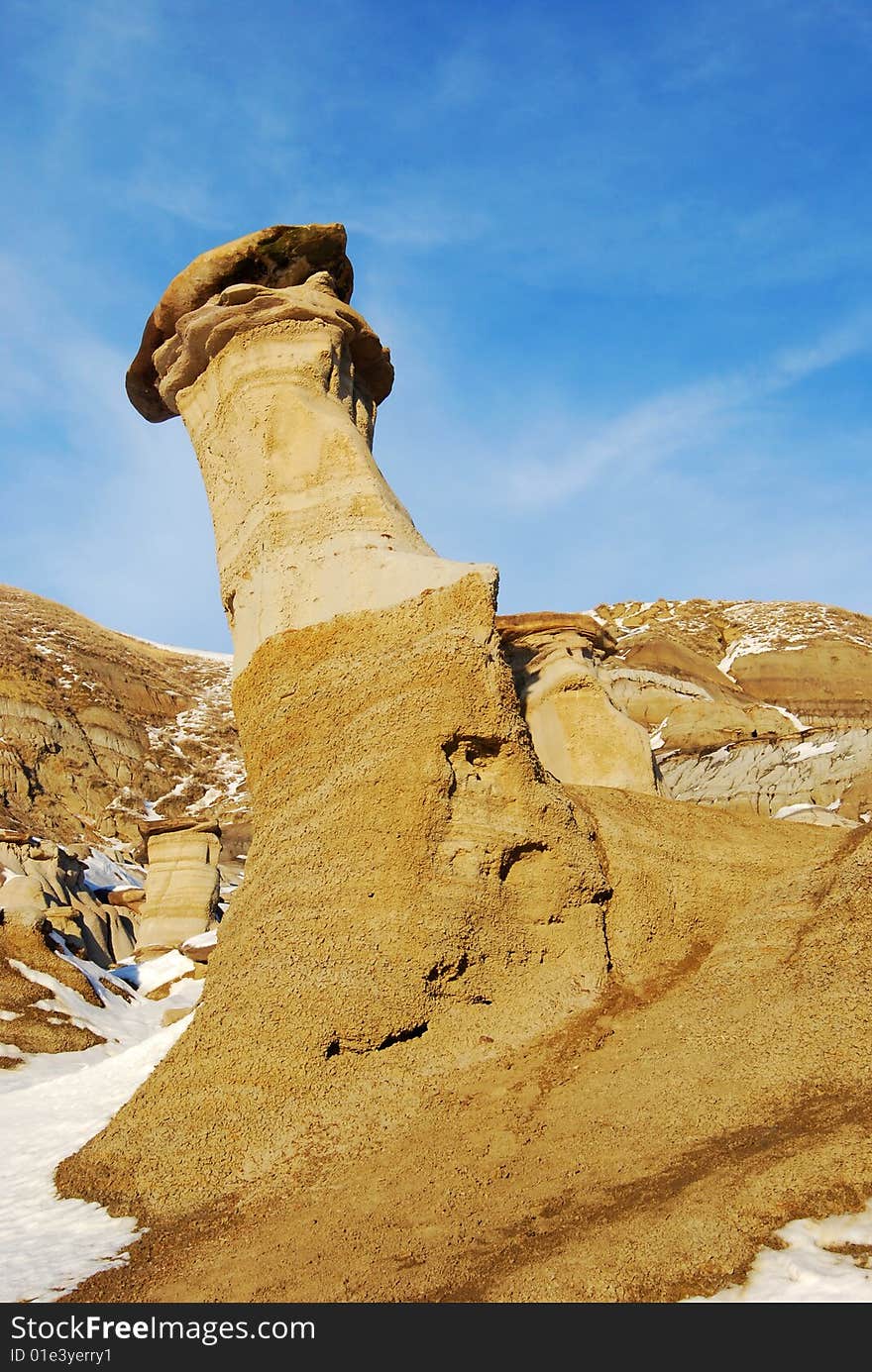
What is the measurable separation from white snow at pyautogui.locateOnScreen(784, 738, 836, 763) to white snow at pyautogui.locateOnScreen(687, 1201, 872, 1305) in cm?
2915

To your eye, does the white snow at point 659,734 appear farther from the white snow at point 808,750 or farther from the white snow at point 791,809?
the white snow at point 791,809

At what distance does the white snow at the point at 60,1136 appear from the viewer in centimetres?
429

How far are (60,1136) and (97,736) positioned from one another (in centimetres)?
4960

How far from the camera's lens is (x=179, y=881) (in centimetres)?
2122

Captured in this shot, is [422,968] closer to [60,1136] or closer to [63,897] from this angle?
[60,1136]

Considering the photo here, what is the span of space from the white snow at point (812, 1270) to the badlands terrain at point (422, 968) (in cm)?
2

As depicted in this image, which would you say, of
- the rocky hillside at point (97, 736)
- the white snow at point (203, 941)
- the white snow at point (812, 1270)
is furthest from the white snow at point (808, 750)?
the white snow at point (812, 1270)

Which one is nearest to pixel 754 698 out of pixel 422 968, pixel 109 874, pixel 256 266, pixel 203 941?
pixel 109 874

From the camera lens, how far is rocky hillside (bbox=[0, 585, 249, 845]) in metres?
48.2

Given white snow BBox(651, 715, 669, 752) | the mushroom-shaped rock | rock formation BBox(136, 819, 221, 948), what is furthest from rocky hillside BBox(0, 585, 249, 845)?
the mushroom-shaped rock

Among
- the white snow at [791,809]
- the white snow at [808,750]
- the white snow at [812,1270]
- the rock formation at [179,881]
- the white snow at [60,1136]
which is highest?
the white snow at [808,750]
